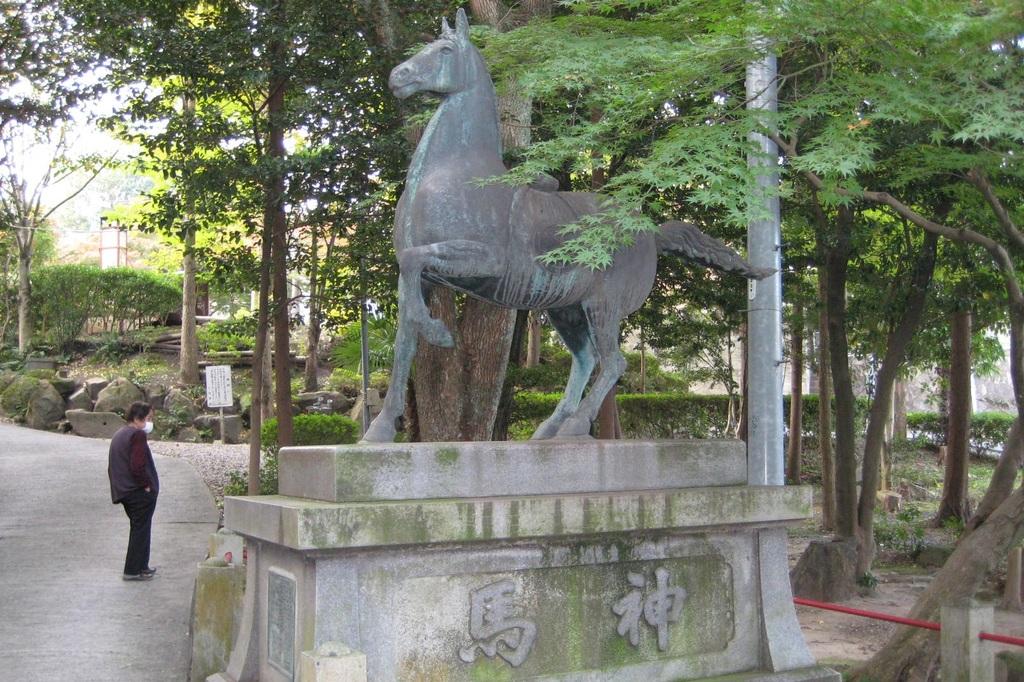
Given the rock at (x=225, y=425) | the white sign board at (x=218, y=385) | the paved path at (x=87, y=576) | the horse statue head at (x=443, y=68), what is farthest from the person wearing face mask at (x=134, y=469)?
the rock at (x=225, y=425)

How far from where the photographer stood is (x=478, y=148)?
215 inches

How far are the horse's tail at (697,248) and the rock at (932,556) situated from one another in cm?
941

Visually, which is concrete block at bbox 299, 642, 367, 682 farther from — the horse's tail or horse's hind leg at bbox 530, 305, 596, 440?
the horse's tail

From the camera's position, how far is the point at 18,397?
2412 cm

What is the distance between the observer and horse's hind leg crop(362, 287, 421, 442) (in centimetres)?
516

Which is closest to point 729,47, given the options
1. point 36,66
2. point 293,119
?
point 293,119

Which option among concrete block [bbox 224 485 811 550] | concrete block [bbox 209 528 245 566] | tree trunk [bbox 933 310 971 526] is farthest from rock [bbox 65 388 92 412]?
concrete block [bbox 224 485 811 550]

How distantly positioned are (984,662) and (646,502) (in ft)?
7.97

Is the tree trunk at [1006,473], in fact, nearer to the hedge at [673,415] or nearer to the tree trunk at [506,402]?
the tree trunk at [506,402]

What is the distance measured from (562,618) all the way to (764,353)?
315 cm

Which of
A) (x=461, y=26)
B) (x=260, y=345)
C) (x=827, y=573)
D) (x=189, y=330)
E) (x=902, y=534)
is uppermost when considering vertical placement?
(x=461, y=26)

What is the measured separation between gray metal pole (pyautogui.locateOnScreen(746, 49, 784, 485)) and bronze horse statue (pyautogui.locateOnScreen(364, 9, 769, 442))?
171cm

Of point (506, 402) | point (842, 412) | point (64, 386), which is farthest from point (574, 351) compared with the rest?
point (64, 386)

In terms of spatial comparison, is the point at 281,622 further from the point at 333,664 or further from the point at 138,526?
the point at 138,526
